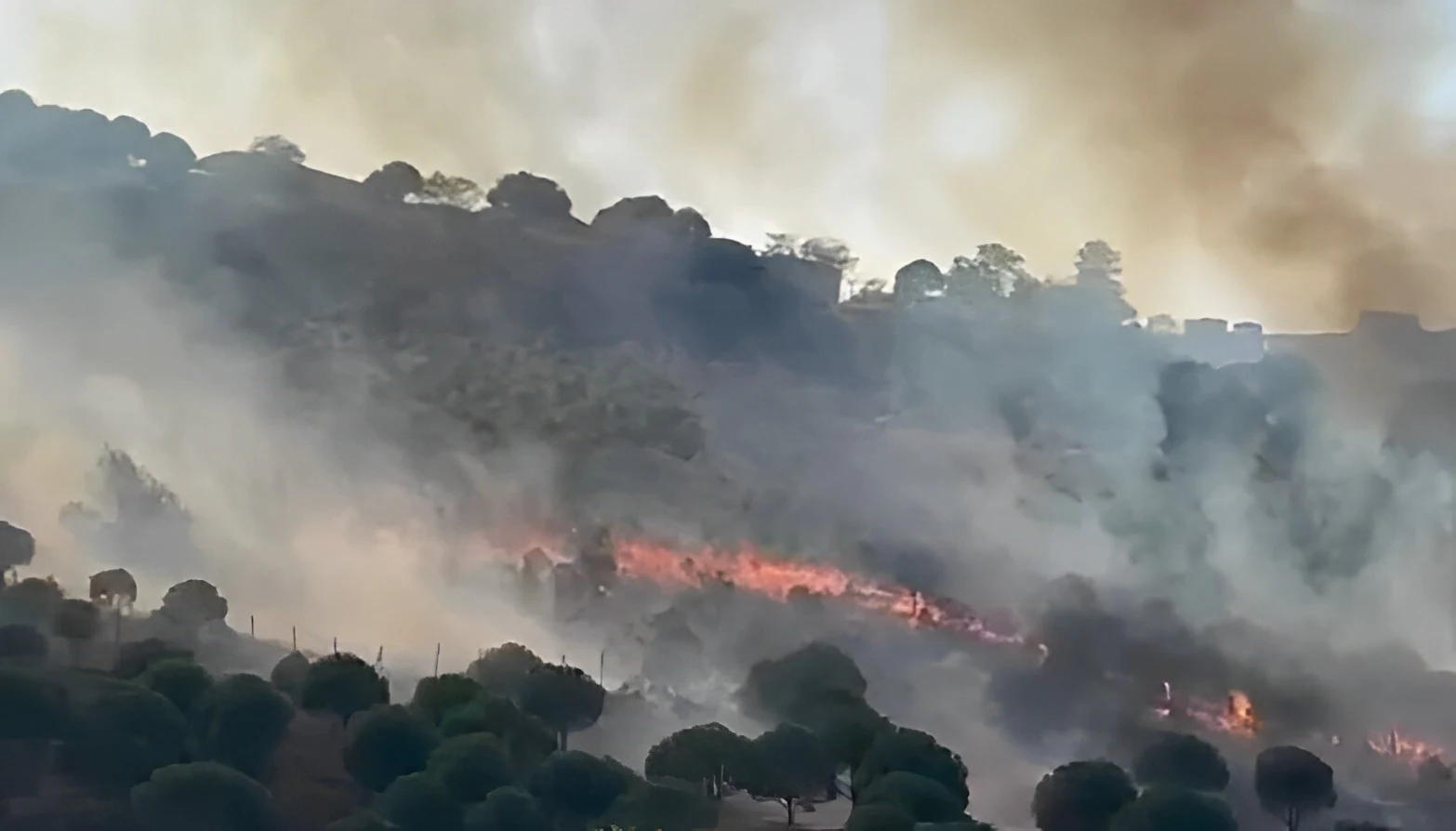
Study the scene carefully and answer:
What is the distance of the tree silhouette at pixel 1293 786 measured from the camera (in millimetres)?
9938

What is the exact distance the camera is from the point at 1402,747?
1048cm

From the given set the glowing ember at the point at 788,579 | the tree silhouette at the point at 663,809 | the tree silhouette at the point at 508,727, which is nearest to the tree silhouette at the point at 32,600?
the tree silhouette at the point at 508,727

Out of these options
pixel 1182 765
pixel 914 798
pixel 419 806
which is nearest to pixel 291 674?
pixel 419 806

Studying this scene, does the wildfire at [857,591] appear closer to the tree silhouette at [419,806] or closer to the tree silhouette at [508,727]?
the tree silhouette at [508,727]

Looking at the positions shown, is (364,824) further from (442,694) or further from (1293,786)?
(1293,786)

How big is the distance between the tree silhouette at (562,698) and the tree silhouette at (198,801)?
189cm

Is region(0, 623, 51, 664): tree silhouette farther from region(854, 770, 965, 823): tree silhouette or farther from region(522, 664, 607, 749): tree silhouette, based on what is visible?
region(854, 770, 965, 823): tree silhouette

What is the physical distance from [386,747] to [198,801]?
46.1 inches

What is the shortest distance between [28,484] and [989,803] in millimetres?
7212

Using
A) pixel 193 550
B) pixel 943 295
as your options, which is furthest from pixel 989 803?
pixel 193 550

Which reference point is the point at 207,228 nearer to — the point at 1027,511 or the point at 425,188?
the point at 425,188

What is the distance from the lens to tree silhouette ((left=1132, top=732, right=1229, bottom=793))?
9.89m

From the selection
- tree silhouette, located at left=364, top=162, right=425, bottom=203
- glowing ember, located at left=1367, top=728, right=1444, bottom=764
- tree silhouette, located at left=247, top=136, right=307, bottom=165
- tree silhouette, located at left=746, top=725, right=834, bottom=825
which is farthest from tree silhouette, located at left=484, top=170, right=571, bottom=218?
glowing ember, located at left=1367, top=728, right=1444, bottom=764

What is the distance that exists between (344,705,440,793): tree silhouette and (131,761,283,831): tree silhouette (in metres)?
0.64
